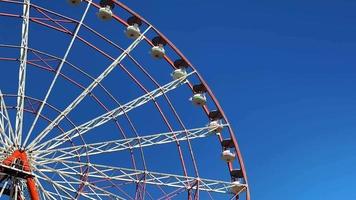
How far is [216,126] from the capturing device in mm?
25156

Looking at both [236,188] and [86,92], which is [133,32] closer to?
[86,92]

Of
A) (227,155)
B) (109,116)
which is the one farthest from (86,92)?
(227,155)

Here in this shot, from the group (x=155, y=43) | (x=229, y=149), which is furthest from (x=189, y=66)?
(x=229, y=149)

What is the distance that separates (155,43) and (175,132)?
4115 millimetres

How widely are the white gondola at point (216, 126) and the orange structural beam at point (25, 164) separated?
8149mm

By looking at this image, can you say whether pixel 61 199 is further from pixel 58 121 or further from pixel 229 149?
pixel 229 149

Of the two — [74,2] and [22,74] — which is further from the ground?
[74,2]

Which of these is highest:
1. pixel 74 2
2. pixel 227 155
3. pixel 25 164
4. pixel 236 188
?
pixel 74 2

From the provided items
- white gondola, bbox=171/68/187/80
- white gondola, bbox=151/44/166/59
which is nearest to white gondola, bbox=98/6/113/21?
white gondola, bbox=151/44/166/59

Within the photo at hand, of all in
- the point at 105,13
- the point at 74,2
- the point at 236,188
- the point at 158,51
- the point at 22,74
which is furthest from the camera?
the point at 158,51

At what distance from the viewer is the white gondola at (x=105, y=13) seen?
25125 millimetres

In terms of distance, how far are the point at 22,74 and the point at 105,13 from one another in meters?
4.96

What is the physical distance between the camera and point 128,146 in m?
23.1

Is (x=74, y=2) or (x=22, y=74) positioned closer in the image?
(x=22, y=74)
